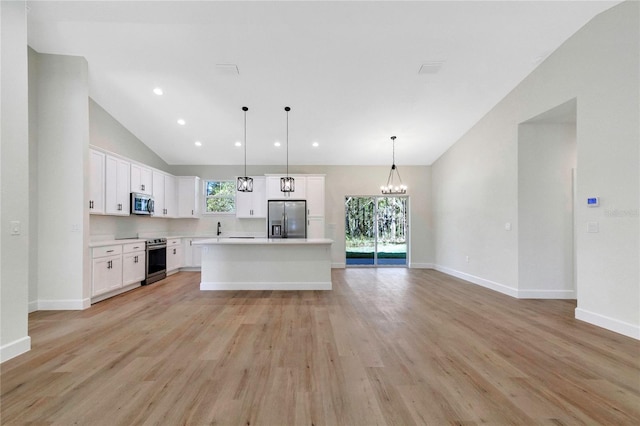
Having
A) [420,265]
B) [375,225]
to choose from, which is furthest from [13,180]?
[420,265]

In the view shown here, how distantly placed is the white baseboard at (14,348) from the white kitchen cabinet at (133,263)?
2.31 meters

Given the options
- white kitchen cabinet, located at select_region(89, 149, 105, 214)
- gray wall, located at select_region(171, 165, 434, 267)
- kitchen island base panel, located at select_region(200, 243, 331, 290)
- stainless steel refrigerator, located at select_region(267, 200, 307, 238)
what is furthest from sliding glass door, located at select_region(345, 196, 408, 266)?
white kitchen cabinet, located at select_region(89, 149, 105, 214)

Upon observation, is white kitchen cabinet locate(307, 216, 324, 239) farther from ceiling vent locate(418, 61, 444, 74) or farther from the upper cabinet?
ceiling vent locate(418, 61, 444, 74)

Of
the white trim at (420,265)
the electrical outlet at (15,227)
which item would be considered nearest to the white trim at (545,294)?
the white trim at (420,265)

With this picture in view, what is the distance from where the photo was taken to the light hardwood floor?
176 cm

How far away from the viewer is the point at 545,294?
14.8ft

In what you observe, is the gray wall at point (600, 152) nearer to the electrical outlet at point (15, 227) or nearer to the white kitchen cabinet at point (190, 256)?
the electrical outlet at point (15, 227)

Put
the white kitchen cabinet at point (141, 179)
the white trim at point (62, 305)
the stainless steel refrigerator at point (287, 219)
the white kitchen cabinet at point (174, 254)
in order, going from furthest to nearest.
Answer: the stainless steel refrigerator at point (287, 219) < the white kitchen cabinet at point (174, 254) < the white kitchen cabinet at point (141, 179) < the white trim at point (62, 305)

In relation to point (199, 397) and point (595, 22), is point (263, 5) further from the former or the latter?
point (595, 22)

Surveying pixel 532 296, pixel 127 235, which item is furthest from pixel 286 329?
pixel 127 235

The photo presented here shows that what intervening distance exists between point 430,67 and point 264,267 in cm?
428

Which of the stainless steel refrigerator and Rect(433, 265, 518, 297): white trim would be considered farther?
the stainless steel refrigerator

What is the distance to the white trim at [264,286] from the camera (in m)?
5.12

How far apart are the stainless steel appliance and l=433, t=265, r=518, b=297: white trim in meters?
6.57
